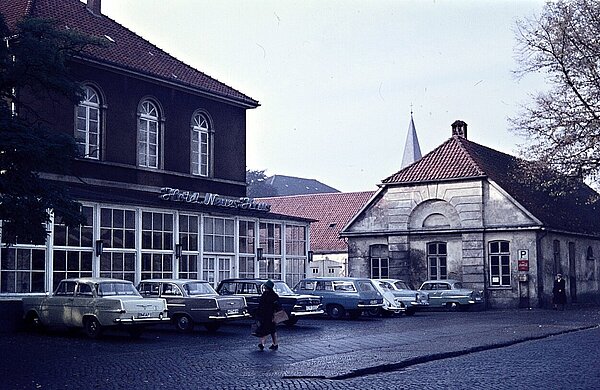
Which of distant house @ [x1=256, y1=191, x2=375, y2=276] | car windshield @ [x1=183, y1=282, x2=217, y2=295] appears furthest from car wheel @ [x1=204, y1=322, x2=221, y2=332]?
distant house @ [x1=256, y1=191, x2=375, y2=276]

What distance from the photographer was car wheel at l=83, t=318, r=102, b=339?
22641 mm

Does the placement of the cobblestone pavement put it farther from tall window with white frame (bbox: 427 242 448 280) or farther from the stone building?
tall window with white frame (bbox: 427 242 448 280)

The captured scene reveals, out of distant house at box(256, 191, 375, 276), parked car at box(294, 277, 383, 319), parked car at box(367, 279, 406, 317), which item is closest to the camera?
parked car at box(294, 277, 383, 319)

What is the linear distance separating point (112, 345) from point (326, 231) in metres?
39.3

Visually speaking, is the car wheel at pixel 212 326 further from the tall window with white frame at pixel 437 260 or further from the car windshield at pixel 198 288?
the tall window with white frame at pixel 437 260

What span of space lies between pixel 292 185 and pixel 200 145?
3046 inches

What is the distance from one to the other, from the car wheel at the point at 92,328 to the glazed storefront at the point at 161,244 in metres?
3.85

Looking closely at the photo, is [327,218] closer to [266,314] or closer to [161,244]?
[161,244]

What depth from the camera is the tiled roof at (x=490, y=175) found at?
43.2m

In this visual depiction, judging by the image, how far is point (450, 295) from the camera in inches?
1547

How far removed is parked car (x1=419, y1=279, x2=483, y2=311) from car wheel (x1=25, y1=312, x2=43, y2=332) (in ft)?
64.7

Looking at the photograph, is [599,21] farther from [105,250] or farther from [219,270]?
[105,250]

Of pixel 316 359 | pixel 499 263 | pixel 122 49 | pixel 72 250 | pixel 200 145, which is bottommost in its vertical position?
pixel 316 359

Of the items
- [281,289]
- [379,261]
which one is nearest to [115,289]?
[281,289]
